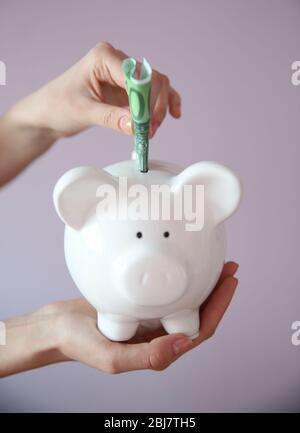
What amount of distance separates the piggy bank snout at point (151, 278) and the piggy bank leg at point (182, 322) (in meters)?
0.09

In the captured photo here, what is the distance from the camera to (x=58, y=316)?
3.40 feet

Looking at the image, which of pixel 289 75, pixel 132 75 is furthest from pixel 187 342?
pixel 289 75

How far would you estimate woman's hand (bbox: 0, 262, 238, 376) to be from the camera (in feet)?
2.77

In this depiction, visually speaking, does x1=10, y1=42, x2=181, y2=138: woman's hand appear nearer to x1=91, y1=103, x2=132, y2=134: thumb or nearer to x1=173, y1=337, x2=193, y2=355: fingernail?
x1=91, y1=103, x2=132, y2=134: thumb

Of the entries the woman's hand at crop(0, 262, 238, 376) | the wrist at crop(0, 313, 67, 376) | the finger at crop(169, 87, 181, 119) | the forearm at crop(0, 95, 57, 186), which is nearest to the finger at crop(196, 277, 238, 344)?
the woman's hand at crop(0, 262, 238, 376)

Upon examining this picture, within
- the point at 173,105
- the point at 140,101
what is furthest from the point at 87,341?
the point at 173,105

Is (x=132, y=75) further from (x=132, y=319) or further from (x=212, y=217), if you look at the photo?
(x=132, y=319)

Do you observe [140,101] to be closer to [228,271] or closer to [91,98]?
[91,98]

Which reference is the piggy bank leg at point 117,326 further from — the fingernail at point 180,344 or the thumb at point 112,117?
the thumb at point 112,117

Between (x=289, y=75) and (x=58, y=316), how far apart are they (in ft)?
2.98

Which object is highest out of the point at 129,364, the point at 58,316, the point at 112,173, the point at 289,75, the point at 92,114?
the point at 289,75

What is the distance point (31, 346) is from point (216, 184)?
0.55 meters

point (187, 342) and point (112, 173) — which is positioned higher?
point (112, 173)

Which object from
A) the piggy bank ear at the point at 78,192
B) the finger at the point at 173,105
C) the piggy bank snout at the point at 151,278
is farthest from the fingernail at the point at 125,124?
the finger at the point at 173,105
